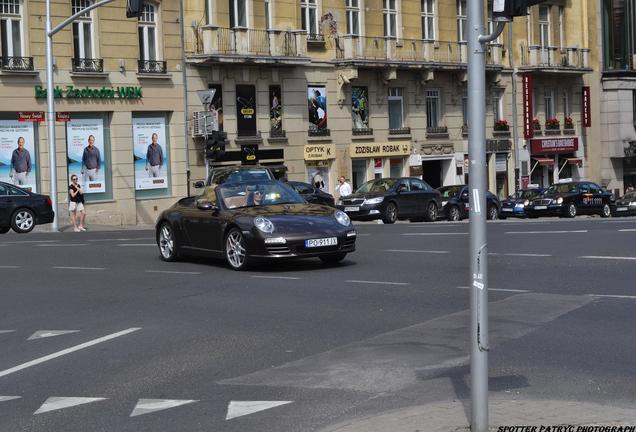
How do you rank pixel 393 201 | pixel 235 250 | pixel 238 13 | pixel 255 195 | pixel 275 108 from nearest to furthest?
pixel 235 250 < pixel 255 195 < pixel 393 201 < pixel 238 13 < pixel 275 108

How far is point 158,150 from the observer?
4175 cm

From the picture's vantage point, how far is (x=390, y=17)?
50281 mm

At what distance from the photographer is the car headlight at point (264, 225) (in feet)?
55.6

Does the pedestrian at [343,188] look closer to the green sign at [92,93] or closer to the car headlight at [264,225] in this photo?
the green sign at [92,93]

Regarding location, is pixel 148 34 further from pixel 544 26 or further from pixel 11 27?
pixel 544 26

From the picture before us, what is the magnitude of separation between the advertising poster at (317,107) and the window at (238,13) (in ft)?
13.5

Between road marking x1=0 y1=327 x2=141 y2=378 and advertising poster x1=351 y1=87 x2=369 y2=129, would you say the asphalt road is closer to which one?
road marking x1=0 y1=327 x2=141 y2=378

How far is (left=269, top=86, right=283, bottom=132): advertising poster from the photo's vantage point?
1779 inches

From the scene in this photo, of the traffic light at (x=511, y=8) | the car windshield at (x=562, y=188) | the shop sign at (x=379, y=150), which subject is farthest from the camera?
the shop sign at (x=379, y=150)

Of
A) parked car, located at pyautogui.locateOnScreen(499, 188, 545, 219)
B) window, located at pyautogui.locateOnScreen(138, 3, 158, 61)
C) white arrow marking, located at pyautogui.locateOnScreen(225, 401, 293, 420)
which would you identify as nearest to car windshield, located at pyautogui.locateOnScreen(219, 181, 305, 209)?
white arrow marking, located at pyautogui.locateOnScreen(225, 401, 293, 420)

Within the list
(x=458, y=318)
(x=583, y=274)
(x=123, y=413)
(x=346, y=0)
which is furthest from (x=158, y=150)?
(x=123, y=413)

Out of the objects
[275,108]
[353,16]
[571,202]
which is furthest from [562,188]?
[275,108]

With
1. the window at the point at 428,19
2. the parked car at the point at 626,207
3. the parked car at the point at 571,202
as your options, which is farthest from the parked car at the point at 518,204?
the window at the point at 428,19

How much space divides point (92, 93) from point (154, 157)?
12.0ft
